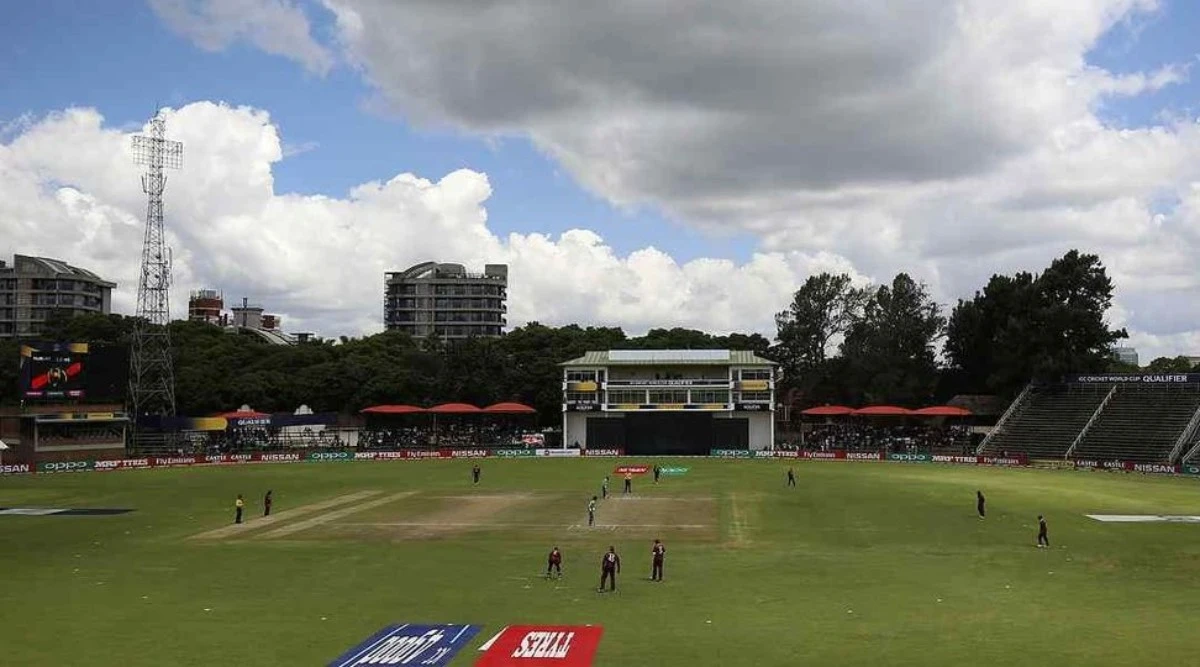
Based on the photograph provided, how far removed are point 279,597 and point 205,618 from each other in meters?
3.20

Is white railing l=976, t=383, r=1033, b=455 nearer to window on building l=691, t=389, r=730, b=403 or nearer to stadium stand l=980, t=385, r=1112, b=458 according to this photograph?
stadium stand l=980, t=385, r=1112, b=458

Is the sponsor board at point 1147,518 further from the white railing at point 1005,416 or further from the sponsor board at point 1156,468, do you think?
the white railing at point 1005,416

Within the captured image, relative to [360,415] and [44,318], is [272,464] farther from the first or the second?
[44,318]

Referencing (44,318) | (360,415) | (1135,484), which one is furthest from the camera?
Answer: (44,318)

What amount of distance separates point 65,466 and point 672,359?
212ft

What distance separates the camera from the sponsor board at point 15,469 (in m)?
84.2

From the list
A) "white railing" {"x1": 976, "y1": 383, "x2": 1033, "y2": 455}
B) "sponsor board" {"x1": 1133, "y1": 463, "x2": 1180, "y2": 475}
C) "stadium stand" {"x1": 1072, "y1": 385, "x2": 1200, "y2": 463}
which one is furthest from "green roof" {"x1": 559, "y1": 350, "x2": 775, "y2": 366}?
"sponsor board" {"x1": 1133, "y1": 463, "x2": 1180, "y2": 475}

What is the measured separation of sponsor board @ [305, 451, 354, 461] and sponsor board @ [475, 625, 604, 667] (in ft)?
271

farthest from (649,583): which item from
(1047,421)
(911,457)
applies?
(1047,421)

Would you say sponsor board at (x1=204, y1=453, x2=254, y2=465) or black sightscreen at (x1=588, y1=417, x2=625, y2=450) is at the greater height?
black sightscreen at (x1=588, y1=417, x2=625, y2=450)

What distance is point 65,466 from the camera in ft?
291

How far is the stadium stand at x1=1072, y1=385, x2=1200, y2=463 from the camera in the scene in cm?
8912

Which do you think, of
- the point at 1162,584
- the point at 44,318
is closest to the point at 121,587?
the point at 1162,584

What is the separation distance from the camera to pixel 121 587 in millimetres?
30641
